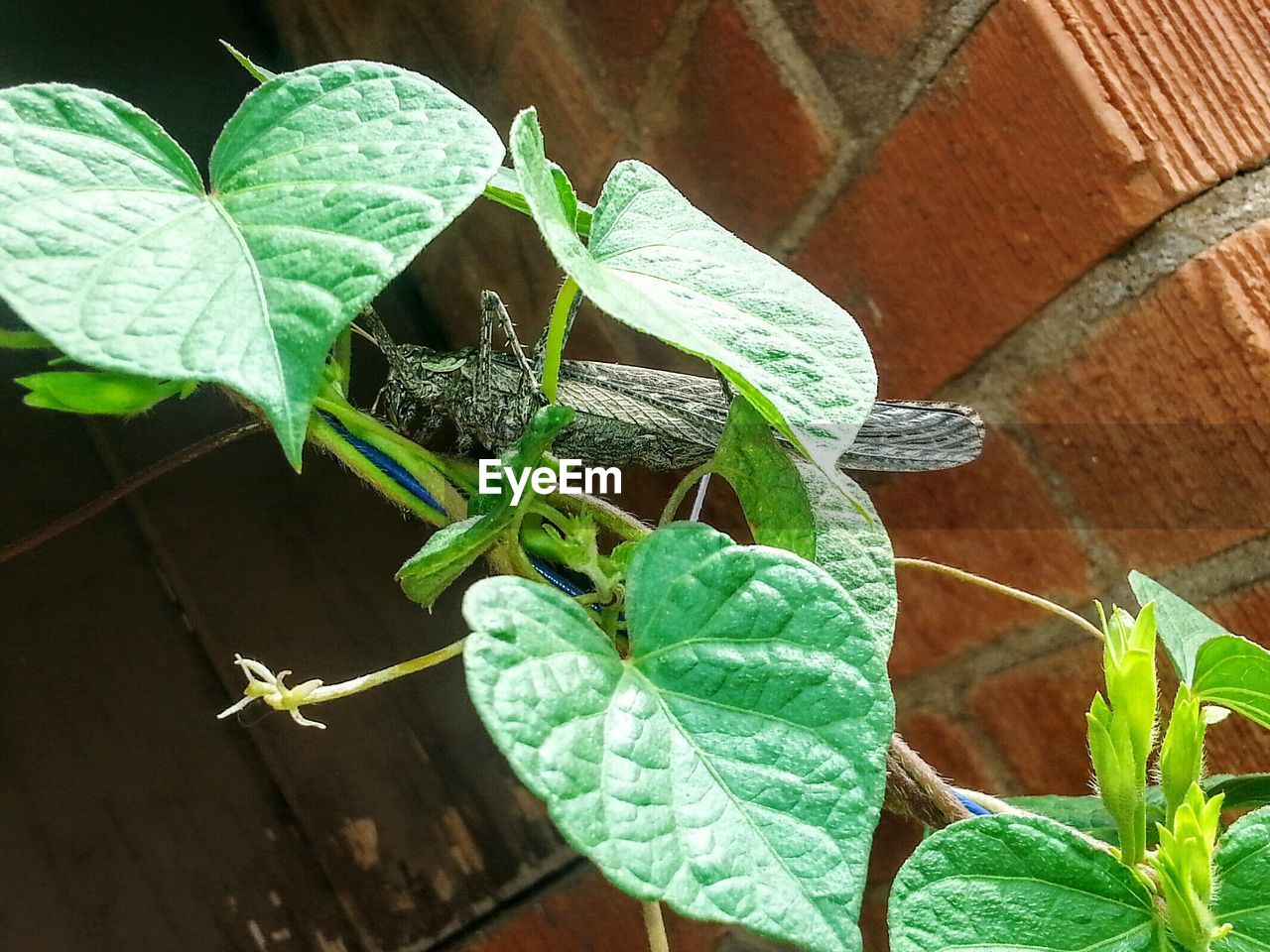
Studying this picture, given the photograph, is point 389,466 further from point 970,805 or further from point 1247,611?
point 1247,611

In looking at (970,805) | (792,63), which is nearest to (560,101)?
(792,63)

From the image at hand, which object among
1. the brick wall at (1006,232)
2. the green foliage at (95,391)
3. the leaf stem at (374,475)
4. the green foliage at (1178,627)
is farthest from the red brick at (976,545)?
the green foliage at (95,391)

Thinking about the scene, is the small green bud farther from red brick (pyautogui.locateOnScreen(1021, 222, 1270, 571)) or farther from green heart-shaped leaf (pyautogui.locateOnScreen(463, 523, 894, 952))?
red brick (pyautogui.locateOnScreen(1021, 222, 1270, 571))

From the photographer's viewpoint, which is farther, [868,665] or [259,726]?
[259,726]

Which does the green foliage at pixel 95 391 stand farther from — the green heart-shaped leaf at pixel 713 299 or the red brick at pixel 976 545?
the red brick at pixel 976 545

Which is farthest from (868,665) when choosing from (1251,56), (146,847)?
(146,847)

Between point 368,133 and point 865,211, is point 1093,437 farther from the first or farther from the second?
point 368,133
